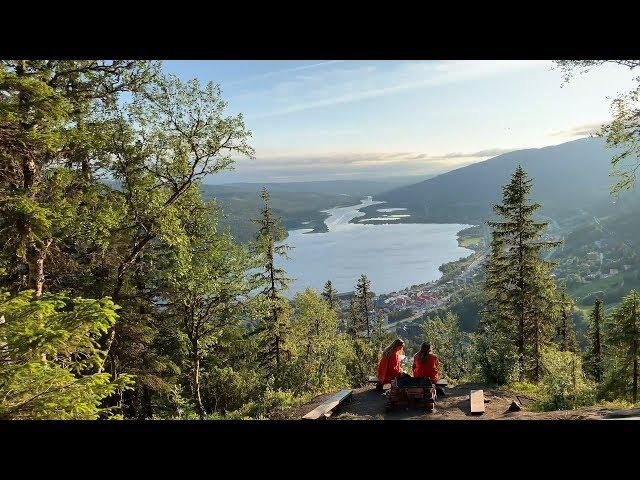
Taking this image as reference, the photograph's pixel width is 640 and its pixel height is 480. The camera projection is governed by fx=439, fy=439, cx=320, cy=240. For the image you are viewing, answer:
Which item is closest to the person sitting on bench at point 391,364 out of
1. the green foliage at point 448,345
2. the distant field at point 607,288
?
the green foliage at point 448,345

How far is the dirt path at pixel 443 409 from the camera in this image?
407 inches

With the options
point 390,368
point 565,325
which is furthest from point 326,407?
point 565,325

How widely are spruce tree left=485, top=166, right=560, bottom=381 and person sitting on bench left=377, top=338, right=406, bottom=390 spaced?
1446 centimetres

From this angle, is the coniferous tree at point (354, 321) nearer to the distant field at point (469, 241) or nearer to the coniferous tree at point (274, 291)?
the coniferous tree at point (274, 291)

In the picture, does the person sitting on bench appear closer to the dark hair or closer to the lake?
the dark hair

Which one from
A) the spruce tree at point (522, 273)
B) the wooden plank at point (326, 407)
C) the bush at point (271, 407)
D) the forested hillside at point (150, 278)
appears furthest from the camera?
the spruce tree at point (522, 273)

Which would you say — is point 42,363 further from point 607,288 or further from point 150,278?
point 607,288

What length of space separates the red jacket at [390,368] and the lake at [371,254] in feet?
277

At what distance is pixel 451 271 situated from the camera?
4641 inches

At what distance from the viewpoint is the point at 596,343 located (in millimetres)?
35031

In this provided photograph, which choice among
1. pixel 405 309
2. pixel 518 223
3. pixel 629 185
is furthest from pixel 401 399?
pixel 405 309
